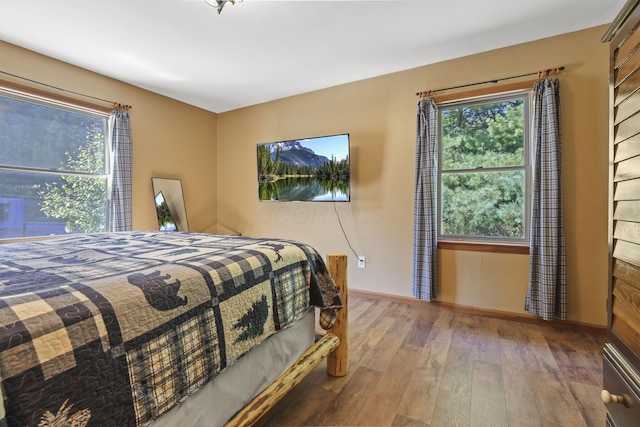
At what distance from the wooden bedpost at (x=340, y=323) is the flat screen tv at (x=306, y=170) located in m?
1.43

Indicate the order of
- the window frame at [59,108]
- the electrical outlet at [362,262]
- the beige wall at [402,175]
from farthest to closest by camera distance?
the electrical outlet at [362,262] → the window frame at [59,108] → the beige wall at [402,175]

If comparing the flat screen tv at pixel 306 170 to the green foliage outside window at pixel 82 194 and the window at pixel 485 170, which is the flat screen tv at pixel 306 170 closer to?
the window at pixel 485 170

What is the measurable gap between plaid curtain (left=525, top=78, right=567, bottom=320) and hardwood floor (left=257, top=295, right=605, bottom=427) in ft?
0.90

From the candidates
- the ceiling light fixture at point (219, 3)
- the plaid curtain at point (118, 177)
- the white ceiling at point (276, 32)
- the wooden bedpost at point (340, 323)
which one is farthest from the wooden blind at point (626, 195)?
the plaid curtain at point (118, 177)

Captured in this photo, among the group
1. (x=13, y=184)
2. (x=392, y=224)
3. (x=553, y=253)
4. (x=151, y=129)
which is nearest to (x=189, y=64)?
(x=151, y=129)

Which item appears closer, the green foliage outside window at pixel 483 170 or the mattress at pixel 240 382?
the mattress at pixel 240 382

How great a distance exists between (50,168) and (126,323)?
3061mm

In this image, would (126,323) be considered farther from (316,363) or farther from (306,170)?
(306,170)

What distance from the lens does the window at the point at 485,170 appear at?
8.59ft

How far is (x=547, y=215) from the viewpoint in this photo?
235cm

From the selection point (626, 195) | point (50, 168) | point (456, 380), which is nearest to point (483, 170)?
point (456, 380)

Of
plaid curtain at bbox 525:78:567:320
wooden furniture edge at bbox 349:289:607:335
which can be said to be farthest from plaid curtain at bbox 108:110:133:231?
plaid curtain at bbox 525:78:567:320

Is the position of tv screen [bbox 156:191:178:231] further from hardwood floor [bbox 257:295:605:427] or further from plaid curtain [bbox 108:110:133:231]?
hardwood floor [bbox 257:295:605:427]

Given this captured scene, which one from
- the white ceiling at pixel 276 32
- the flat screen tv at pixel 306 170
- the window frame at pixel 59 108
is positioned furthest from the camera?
the flat screen tv at pixel 306 170
